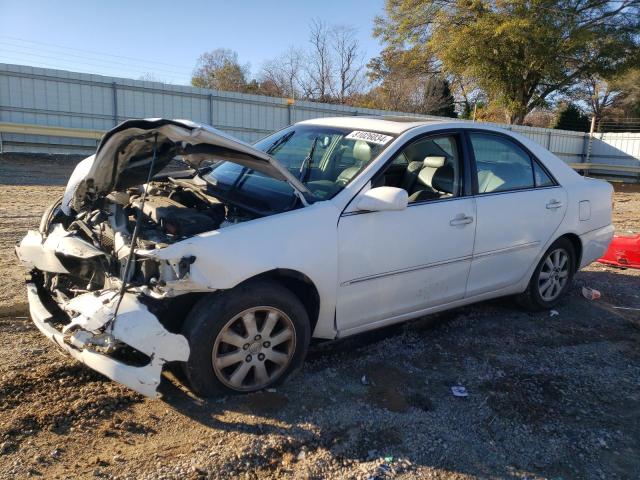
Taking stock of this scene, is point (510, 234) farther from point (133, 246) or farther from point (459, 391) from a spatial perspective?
point (133, 246)

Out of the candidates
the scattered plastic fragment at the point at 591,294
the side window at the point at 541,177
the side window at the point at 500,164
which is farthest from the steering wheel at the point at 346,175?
the scattered plastic fragment at the point at 591,294

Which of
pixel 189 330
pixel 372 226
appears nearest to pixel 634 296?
pixel 372 226

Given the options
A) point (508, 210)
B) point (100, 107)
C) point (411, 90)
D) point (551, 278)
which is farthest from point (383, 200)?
point (411, 90)

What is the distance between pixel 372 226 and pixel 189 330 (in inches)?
52.2

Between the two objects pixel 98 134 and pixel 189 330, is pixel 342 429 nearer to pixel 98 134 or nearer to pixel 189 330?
pixel 189 330

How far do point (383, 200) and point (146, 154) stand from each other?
1656 mm

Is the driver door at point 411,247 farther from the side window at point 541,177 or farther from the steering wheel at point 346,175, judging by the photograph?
the side window at point 541,177

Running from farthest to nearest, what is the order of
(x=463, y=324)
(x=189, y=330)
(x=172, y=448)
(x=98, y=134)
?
(x=98, y=134) < (x=463, y=324) < (x=189, y=330) < (x=172, y=448)

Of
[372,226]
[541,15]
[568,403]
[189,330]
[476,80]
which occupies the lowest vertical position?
[568,403]

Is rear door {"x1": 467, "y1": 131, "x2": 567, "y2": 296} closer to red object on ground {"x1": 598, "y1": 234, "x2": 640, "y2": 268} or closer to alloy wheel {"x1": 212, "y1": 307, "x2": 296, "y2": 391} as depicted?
alloy wheel {"x1": 212, "y1": 307, "x2": 296, "y2": 391}

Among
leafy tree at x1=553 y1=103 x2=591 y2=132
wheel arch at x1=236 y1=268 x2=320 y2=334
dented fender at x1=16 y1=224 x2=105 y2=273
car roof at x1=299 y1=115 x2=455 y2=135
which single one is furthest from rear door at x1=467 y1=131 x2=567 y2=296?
leafy tree at x1=553 y1=103 x2=591 y2=132

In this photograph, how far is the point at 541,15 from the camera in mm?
26391

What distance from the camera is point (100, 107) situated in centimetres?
1656

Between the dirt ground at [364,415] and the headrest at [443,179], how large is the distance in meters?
1.20
